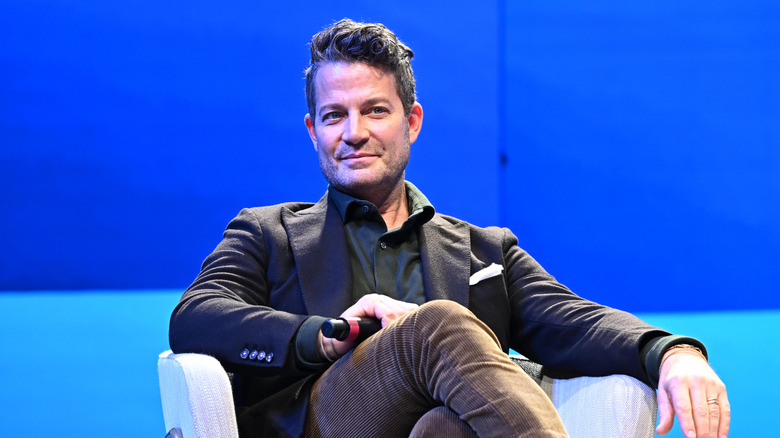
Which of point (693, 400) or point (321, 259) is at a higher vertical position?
point (321, 259)

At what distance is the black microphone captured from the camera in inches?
50.1

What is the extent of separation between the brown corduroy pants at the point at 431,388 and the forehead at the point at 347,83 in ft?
2.04

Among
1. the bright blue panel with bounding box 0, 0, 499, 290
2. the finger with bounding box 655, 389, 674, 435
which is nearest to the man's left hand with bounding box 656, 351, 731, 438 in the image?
the finger with bounding box 655, 389, 674, 435

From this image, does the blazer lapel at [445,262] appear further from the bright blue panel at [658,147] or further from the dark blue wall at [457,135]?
the bright blue panel at [658,147]

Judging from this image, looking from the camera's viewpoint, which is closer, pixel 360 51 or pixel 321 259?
pixel 321 259

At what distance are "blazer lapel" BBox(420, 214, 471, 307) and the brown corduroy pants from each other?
363 mm

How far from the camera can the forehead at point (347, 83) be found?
67.5 inches

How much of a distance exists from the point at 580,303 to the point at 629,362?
22 centimetres

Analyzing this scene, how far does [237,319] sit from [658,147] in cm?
294

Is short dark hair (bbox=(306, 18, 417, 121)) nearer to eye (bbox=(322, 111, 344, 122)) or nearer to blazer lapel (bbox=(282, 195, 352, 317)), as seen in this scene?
eye (bbox=(322, 111, 344, 122))

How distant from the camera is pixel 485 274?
166cm

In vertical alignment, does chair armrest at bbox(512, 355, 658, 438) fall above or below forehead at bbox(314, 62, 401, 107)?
below

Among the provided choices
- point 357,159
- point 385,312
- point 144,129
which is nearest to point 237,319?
point 385,312

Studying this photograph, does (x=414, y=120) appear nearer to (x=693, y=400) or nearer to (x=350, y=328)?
(x=350, y=328)
